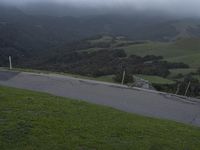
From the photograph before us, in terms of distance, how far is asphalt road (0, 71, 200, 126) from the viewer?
16031 mm

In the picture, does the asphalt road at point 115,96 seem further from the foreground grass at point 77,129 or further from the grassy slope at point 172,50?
the grassy slope at point 172,50

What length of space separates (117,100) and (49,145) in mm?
8685

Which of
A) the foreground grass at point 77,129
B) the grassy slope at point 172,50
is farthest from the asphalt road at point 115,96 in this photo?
the grassy slope at point 172,50

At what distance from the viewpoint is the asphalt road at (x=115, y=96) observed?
1603 centimetres

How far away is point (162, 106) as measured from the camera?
1738 cm

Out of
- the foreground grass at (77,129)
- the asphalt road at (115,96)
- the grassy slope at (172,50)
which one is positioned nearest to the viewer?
the foreground grass at (77,129)

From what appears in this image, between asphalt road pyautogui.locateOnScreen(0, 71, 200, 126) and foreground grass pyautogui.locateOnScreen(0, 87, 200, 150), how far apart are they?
316cm

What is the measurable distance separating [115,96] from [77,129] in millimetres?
8260

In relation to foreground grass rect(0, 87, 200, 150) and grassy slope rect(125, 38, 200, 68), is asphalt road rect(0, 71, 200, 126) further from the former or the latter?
grassy slope rect(125, 38, 200, 68)

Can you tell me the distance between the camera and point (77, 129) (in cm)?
1016

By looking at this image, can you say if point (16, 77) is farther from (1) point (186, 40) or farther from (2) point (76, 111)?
(1) point (186, 40)

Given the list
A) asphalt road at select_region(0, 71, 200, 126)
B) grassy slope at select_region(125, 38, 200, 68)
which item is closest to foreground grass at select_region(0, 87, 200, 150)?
asphalt road at select_region(0, 71, 200, 126)

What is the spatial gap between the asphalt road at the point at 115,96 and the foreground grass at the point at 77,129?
3.16 metres

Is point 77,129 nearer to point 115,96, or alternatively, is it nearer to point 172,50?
point 115,96
